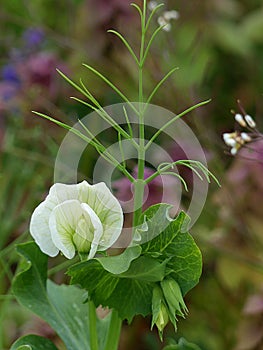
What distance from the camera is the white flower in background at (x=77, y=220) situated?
50 centimetres

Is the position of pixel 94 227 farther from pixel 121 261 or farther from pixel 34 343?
pixel 34 343

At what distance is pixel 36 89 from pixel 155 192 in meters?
0.33

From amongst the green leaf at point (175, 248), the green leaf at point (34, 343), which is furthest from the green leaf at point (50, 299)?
the green leaf at point (175, 248)

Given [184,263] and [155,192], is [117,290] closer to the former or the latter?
[184,263]

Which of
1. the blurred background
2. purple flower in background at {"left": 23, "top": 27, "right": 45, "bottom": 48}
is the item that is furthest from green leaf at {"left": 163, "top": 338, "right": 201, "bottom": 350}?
purple flower in background at {"left": 23, "top": 27, "right": 45, "bottom": 48}

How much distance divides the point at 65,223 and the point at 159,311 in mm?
87

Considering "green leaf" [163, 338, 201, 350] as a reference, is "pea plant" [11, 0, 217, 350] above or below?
above

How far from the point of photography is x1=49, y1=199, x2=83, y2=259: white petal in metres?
0.50

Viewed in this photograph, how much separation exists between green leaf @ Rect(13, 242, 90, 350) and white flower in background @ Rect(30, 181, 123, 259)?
8 centimetres

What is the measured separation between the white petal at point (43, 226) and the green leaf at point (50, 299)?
8cm

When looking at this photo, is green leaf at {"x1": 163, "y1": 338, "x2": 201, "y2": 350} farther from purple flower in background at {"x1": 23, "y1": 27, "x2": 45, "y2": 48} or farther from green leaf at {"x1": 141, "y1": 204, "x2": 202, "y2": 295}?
purple flower in background at {"x1": 23, "y1": 27, "x2": 45, "y2": 48}

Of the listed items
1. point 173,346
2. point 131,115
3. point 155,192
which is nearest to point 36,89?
point 131,115

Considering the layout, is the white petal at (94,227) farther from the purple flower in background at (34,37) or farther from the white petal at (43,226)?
the purple flower in background at (34,37)

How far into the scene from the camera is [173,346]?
0.61 meters
